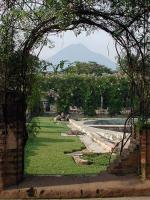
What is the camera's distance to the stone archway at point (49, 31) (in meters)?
7.49

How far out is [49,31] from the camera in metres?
7.98

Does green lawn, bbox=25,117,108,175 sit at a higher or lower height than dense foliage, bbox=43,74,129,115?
lower

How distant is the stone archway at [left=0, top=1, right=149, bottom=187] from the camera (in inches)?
295

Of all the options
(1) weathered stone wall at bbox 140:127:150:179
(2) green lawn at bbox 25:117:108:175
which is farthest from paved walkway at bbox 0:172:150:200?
(2) green lawn at bbox 25:117:108:175

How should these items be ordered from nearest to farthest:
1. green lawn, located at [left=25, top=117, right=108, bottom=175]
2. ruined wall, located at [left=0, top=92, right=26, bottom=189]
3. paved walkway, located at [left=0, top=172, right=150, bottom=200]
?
paved walkway, located at [left=0, top=172, right=150, bottom=200]
ruined wall, located at [left=0, top=92, right=26, bottom=189]
green lawn, located at [left=25, top=117, right=108, bottom=175]

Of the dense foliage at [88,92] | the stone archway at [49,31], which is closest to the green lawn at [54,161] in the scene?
the stone archway at [49,31]

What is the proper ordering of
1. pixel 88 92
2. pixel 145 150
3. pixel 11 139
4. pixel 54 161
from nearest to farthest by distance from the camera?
pixel 11 139
pixel 145 150
pixel 54 161
pixel 88 92

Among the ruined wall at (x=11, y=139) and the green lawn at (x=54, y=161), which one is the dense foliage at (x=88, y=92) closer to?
the green lawn at (x=54, y=161)

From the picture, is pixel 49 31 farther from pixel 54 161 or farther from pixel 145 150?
pixel 54 161

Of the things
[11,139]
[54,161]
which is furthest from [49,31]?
[54,161]

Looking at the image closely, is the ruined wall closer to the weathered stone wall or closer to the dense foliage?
the weathered stone wall

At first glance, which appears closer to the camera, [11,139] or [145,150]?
[11,139]

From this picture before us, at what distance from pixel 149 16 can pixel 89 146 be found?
10.9 m

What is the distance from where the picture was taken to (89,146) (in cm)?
1858
